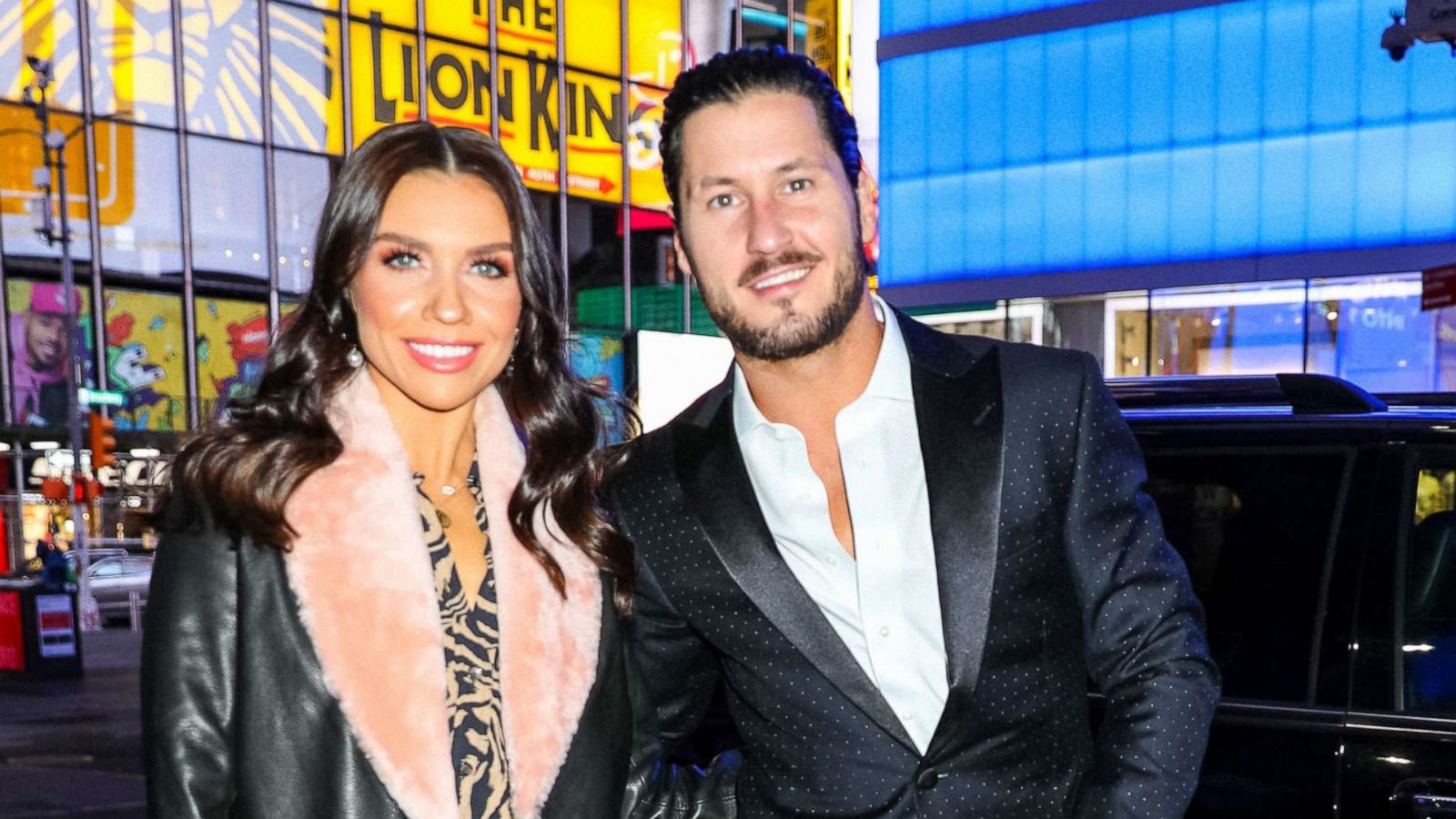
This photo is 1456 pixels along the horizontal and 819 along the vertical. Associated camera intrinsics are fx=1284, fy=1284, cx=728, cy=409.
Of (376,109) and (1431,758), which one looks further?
(376,109)

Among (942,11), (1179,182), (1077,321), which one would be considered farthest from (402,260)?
(942,11)

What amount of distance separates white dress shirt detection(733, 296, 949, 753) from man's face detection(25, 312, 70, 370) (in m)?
25.3

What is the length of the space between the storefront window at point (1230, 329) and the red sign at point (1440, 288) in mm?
10798

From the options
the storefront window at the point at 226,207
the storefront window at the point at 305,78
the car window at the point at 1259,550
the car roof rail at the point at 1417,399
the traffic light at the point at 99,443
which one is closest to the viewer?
the car window at the point at 1259,550

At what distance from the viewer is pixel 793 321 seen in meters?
2.44

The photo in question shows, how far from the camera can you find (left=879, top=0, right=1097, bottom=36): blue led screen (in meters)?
24.5

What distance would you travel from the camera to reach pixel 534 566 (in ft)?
8.55

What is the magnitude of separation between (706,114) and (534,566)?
98 centimetres

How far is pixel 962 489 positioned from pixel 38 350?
85.6 ft

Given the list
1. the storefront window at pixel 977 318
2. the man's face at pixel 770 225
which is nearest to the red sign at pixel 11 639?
the man's face at pixel 770 225

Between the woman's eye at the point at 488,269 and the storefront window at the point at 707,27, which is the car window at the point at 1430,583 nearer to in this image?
the woman's eye at the point at 488,269

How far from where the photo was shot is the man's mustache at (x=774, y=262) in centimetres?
246

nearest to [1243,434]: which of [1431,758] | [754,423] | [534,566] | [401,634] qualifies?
[1431,758]

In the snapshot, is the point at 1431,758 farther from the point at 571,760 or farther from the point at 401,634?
the point at 401,634
